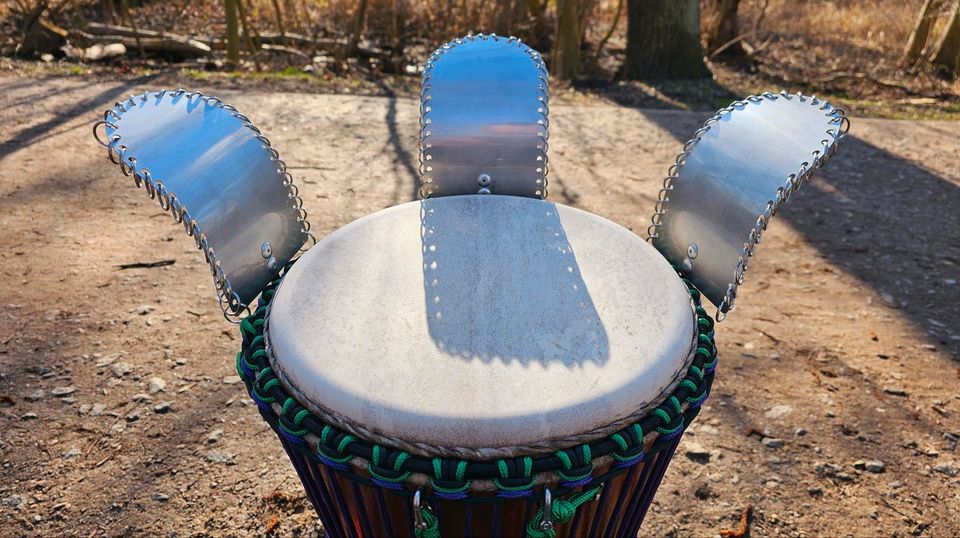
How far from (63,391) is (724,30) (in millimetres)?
6505

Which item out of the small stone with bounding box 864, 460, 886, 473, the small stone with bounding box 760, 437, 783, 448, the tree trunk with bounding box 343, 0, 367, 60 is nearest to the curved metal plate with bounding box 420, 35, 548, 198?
the small stone with bounding box 760, 437, 783, 448

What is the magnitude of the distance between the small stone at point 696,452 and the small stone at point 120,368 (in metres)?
1.87

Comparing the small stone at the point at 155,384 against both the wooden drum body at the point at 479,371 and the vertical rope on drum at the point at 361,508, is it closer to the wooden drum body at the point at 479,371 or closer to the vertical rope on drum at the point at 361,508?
the wooden drum body at the point at 479,371

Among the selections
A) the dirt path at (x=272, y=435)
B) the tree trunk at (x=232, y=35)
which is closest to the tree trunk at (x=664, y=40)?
the dirt path at (x=272, y=435)


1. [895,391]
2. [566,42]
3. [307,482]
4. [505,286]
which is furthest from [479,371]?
[566,42]

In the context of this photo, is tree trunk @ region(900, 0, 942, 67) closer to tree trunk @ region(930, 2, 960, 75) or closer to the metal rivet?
tree trunk @ region(930, 2, 960, 75)

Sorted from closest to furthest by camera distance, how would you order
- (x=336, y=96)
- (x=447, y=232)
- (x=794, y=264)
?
(x=447, y=232)
(x=794, y=264)
(x=336, y=96)

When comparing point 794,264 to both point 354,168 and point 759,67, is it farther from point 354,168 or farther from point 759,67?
point 759,67

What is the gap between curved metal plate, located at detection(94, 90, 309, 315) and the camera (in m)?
1.31

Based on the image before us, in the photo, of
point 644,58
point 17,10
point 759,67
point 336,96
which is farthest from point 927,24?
point 17,10

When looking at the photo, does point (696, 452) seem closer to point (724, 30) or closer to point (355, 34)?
point (355, 34)

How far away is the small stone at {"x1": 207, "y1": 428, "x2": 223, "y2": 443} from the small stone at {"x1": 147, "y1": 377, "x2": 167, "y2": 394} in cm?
30

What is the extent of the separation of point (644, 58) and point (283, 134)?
3090 millimetres

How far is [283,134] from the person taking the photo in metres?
4.36
